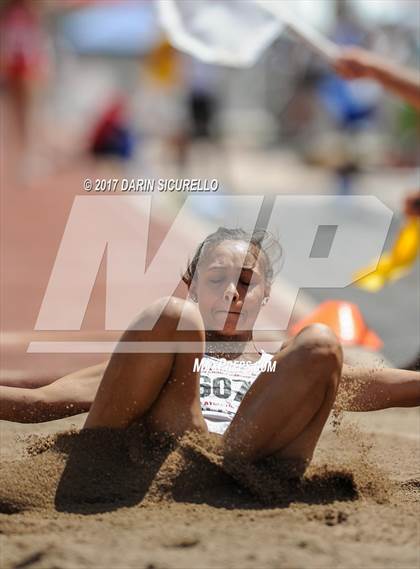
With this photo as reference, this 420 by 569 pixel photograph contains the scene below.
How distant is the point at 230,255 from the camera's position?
13.3ft

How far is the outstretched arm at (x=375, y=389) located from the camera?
4.22 m

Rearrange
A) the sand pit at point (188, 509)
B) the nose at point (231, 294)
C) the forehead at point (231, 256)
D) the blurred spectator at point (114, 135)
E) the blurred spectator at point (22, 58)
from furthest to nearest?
the blurred spectator at point (114, 135), the blurred spectator at point (22, 58), the forehead at point (231, 256), the nose at point (231, 294), the sand pit at point (188, 509)

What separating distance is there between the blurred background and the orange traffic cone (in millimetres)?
761

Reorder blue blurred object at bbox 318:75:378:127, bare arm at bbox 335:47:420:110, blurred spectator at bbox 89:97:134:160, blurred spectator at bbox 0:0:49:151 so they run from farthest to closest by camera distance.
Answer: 1. blurred spectator at bbox 89:97:134:160
2. blurred spectator at bbox 0:0:49:151
3. blue blurred object at bbox 318:75:378:127
4. bare arm at bbox 335:47:420:110

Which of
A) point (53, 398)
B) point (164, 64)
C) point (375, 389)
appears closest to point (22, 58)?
point (164, 64)

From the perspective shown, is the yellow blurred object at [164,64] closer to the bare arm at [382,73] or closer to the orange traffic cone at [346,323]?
the bare arm at [382,73]

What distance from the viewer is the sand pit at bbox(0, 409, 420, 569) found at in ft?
10.9

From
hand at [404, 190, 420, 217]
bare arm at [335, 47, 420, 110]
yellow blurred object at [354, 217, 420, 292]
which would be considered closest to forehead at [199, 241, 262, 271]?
bare arm at [335, 47, 420, 110]

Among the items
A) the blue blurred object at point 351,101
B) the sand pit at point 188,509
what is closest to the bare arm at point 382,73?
the sand pit at point 188,509

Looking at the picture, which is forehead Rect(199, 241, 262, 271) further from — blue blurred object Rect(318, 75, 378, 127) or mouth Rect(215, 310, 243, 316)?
blue blurred object Rect(318, 75, 378, 127)

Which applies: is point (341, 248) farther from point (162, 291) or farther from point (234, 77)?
point (234, 77)

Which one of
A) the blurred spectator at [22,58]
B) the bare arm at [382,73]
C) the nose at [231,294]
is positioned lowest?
the blurred spectator at [22,58]

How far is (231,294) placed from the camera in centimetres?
392

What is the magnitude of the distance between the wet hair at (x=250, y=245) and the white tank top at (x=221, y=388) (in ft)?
1.18
